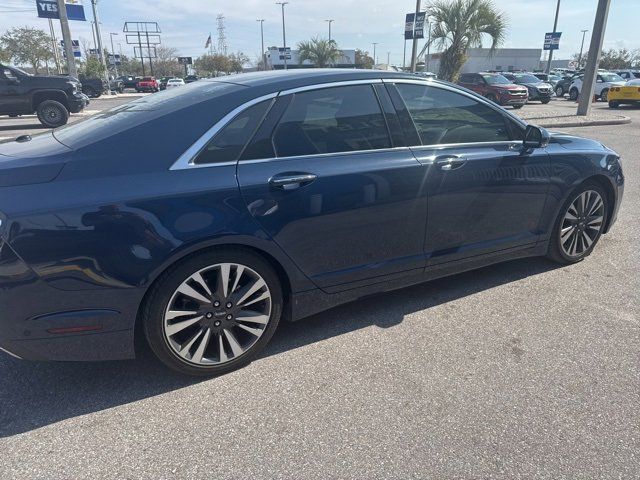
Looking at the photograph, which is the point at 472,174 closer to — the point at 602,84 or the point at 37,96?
the point at 37,96

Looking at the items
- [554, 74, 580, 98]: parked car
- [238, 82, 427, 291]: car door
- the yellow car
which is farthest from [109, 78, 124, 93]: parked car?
[238, 82, 427, 291]: car door

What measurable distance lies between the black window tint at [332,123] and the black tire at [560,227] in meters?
1.84

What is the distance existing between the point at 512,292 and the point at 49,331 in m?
3.16

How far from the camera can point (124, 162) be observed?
2.38m

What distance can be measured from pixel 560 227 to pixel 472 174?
1.18 m

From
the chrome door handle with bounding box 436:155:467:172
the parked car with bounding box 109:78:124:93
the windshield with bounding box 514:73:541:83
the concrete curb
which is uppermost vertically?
the chrome door handle with bounding box 436:155:467:172

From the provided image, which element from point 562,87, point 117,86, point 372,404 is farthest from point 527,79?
point 117,86

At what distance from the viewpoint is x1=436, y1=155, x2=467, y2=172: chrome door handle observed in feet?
10.6

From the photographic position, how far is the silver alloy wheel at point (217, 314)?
253 cm

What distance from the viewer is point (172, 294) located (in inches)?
96.7

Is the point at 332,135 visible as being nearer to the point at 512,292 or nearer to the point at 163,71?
the point at 512,292

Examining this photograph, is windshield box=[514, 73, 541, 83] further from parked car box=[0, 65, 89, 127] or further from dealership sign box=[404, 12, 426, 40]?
parked car box=[0, 65, 89, 127]

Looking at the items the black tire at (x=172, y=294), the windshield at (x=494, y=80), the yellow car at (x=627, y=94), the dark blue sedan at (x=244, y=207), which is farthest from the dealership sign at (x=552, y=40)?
the black tire at (x=172, y=294)

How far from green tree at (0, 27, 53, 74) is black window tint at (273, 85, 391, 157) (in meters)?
67.3
